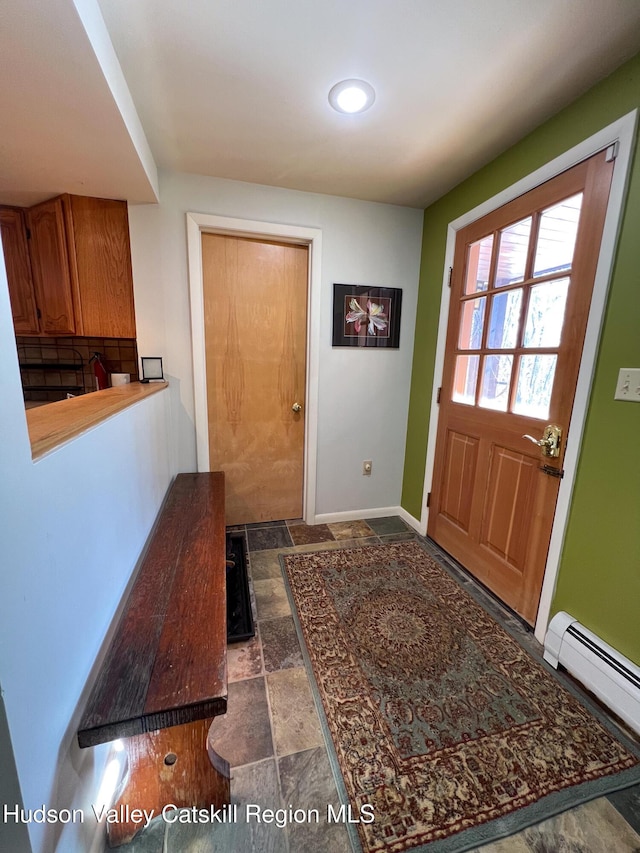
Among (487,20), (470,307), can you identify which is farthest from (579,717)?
(487,20)

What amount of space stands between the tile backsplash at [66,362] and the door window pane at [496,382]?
235 centimetres

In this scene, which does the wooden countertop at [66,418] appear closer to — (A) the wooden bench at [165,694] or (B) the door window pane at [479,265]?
(A) the wooden bench at [165,694]

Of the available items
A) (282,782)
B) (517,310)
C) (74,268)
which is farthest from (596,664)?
(74,268)

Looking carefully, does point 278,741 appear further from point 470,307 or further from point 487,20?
point 487,20

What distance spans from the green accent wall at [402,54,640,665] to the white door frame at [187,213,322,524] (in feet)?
4.28

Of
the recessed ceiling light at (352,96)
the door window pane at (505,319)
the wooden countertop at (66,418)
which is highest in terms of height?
the recessed ceiling light at (352,96)

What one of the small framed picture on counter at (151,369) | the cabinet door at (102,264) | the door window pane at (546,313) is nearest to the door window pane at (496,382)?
the door window pane at (546,313)

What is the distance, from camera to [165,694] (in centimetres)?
82

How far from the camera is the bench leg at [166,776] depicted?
0.90 m

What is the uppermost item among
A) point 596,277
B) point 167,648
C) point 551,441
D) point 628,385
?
point 596,277

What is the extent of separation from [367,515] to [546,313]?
1903 mm

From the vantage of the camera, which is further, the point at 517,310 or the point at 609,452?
the point at 517,310

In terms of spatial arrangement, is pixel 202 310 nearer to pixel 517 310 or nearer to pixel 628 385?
pixel 517 310

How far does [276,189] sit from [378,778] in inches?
115
